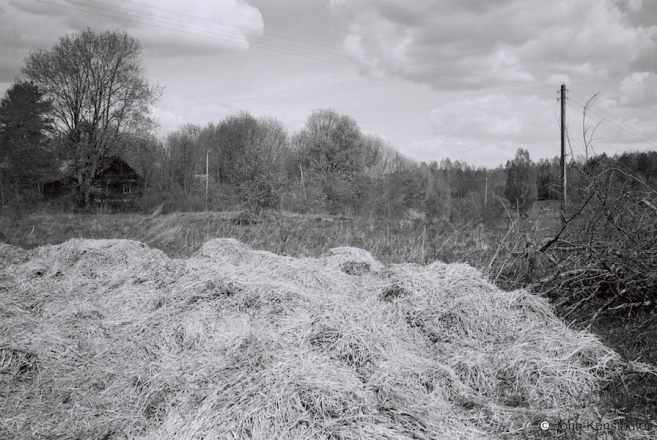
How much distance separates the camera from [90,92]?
1131 inches

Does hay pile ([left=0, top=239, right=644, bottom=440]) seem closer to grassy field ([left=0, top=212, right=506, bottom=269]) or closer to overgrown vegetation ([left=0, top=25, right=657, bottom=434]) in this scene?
overgrown vegetation ([left=0, top=25, right=657, bottom=434])

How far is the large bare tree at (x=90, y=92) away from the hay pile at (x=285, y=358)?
25.4 meters

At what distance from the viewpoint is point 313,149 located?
133 feet

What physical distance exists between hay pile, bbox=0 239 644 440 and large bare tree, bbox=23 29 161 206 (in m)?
25.4

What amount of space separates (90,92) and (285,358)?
30383 millimetres

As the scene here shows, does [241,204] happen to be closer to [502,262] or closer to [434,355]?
[502,262]

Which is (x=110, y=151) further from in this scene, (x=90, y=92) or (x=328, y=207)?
(x=328, y=207)

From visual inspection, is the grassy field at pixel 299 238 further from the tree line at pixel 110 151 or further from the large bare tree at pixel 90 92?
the large bare tree at pixel 90 92

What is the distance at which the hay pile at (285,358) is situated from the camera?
10.4 ft

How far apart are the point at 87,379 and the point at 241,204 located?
1386 centimetres

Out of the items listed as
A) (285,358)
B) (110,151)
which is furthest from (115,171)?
(285,358)

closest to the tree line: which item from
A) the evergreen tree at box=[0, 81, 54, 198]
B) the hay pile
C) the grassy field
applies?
the evergreen tree at box=[0, 81, 54, 198]

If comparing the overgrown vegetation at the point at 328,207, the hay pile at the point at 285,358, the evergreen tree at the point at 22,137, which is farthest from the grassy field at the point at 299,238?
the evergreen tree at the point at 22,137

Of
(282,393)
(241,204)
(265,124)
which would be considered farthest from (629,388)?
(265,124)
